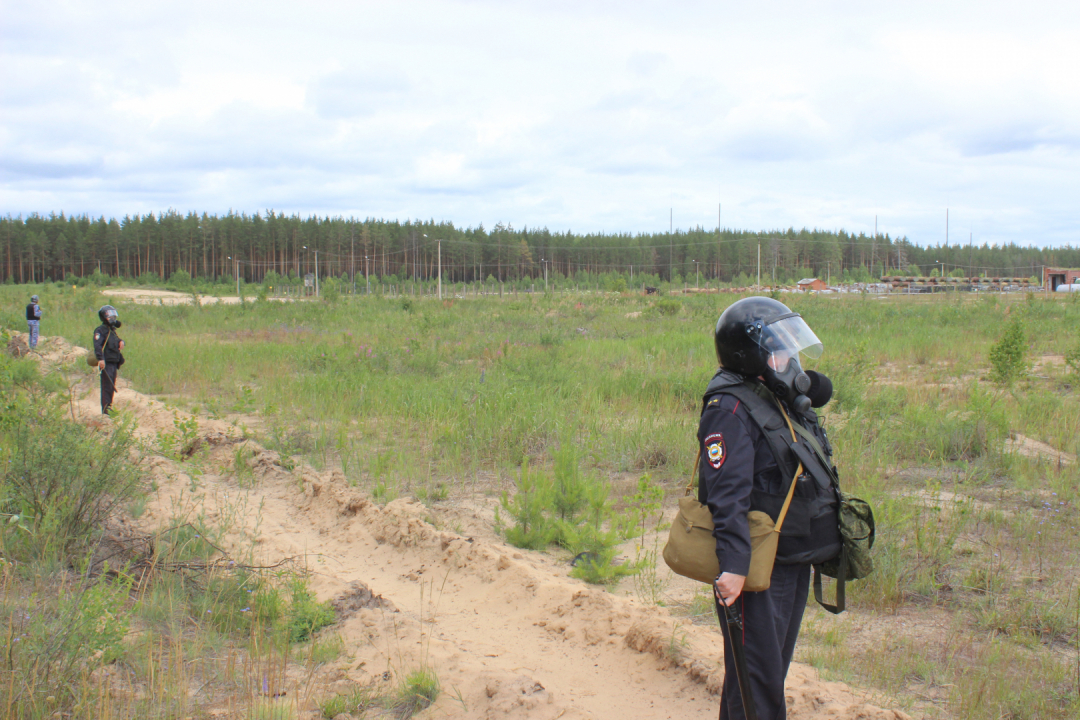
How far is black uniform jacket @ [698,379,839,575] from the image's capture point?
237 centimetres

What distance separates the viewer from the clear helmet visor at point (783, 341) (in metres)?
2.58

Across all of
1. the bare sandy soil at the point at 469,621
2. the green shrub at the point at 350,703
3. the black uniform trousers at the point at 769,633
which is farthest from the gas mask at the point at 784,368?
the green shrub at the point at 350,703

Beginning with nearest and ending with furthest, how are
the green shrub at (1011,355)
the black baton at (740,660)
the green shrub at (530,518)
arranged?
the black baton at (740,660) < the green shrub at (530,518) < the green shrub at (1011,355)

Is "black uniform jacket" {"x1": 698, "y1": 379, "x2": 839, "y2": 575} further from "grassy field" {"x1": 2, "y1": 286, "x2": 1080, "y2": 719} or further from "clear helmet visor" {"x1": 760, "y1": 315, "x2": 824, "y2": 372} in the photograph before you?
"grassy field" {"x1": 2, "y1": 286, "x2": 1080, "y2": 719}

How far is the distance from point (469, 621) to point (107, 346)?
8547mm

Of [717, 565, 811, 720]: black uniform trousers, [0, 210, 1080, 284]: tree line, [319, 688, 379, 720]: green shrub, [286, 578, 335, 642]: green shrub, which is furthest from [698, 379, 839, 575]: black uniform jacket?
[0, 210, 1080, 284]: tree line

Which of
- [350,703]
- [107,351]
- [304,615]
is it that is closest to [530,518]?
[304,615]

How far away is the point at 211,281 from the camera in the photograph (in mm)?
87000

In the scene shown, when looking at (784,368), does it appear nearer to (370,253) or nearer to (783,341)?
(783,341)

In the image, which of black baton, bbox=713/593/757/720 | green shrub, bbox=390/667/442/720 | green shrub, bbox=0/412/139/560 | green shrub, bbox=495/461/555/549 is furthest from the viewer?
green shrub, bbox=495/461/555/549

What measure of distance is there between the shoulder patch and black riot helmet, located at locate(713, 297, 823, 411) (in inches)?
12.8

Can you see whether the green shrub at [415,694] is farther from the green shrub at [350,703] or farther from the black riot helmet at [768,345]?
the black riot helmet at [768,345]

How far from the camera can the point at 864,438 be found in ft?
26.8

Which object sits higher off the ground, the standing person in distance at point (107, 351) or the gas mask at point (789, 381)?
the gas mask at point (789, 381)
